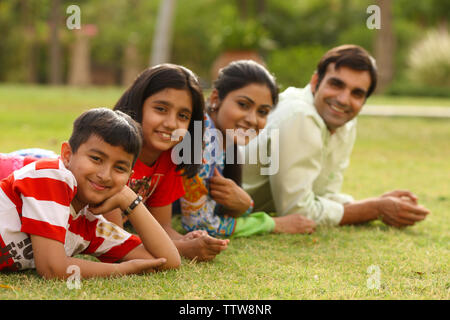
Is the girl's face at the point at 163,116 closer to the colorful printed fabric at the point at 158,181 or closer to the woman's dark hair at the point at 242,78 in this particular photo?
the colorful printed fabric at the point at 158,181

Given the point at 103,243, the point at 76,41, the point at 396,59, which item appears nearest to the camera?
the point at 103,243

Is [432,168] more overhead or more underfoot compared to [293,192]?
more underfoot

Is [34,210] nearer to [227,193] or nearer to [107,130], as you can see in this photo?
[107,130]

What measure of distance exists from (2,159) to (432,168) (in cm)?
497

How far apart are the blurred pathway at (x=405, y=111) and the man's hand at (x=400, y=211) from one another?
319 inches

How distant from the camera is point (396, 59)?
2614cm

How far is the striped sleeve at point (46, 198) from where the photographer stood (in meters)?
2.38

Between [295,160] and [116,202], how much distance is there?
1.45 m

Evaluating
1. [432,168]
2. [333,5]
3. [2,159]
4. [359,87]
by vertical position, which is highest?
[333,5]

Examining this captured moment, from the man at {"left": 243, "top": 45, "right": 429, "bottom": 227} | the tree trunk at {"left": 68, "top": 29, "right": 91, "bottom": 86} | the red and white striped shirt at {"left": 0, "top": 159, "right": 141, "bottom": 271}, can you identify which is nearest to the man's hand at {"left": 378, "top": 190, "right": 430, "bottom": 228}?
the man at {"left": 243, "top": 45, "right": 429, "bottom": 227}

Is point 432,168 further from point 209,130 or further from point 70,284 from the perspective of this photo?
point 70,284

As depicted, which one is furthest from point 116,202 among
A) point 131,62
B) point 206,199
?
point 131,62

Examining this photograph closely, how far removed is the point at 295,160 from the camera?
3789 mm

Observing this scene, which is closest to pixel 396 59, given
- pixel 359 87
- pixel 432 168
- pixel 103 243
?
pixel 432 168
